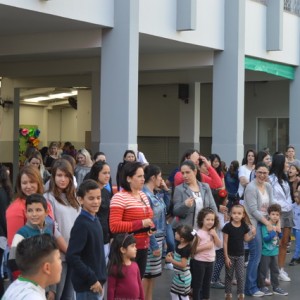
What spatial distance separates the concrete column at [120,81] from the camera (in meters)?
13.2

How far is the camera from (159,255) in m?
7.17

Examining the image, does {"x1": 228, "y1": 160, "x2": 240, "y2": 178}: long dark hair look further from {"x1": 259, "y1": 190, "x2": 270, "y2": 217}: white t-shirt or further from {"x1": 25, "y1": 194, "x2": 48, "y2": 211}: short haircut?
{"x1": 25, "y1": 194, "x2": 48, "y2": 211}: short haircut

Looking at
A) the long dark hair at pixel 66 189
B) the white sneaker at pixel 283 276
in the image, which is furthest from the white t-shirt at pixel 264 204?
the long dark hair at pixel 66 189

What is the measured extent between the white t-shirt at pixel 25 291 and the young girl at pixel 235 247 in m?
4.96

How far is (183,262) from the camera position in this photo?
7.06 meters

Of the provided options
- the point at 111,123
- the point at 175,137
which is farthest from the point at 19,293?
the point at 175,137

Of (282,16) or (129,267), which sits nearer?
(129,267)

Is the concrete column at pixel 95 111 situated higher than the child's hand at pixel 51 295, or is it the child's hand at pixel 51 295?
the concrete column at pixel 95 111

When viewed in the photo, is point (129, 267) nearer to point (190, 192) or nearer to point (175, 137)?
point (190, 192)

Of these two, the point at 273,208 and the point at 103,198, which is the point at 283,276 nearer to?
the point at 273,208

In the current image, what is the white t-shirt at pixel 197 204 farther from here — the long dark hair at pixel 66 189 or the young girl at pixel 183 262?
the long dark hair at pixel 66 189

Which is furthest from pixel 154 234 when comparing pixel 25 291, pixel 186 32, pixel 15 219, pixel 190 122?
pixel 190 122

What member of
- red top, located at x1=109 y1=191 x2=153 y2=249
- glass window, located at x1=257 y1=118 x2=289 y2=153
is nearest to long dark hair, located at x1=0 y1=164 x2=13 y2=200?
red top, located at x1=109 y1=191 x2=153 y2=249

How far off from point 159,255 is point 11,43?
969 cm
